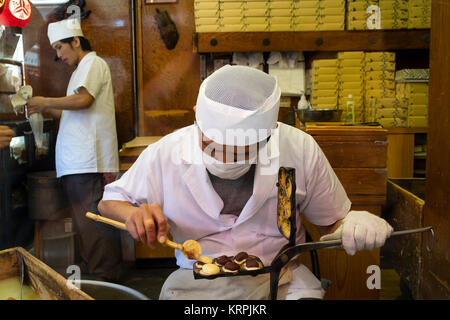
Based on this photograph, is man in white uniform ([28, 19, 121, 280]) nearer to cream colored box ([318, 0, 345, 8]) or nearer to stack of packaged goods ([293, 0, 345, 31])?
stack of packaged goods ([293, 0, 345, 31])

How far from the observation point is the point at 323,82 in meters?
1.43

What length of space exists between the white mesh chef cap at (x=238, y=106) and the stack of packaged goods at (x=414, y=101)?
2.30 feet

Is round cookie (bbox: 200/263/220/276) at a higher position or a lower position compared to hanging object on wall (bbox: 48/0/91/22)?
lower

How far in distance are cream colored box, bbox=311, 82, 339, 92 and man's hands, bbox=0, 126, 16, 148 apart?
3.37 feet

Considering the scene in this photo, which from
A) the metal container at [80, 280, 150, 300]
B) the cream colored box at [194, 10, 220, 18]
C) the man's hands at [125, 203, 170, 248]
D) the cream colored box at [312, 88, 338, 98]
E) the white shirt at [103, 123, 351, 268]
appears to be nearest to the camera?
the metal container at [80, 280, 150, 300]

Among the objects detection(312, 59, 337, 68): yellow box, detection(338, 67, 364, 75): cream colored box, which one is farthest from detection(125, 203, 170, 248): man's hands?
detection(338, 67, 364, 75): cream colored box

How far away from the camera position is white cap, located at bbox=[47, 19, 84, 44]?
123cm

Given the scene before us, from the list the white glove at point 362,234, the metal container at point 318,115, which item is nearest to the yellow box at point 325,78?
the metal container at point 318,115

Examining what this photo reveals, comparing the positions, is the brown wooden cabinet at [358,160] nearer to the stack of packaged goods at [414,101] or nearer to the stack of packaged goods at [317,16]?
the stack of packaged goods at [414,101]

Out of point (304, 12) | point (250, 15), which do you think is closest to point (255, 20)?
point (250, 15)

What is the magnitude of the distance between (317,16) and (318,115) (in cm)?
36
